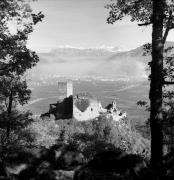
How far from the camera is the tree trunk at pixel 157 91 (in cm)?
1271

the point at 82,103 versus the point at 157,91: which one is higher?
the point at 157,91

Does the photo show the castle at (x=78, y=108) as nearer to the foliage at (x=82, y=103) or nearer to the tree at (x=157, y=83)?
the foliage at (x=82, y=103)

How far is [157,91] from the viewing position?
12695 millimetres

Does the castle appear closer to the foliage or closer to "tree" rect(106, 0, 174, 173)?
the foliage

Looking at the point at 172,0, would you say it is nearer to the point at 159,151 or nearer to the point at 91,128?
the point at 159,151

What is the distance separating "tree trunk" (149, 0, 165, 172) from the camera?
12.7 metres

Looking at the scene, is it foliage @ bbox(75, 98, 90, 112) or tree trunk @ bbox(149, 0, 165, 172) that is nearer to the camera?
tree trunk @ bbox(149, 0, 165, 172)

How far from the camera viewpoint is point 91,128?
267 ft

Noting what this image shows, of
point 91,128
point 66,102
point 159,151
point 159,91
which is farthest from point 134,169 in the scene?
point 66,102

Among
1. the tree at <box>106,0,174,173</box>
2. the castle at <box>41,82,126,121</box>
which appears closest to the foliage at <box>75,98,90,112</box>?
the castle at <box>41,82,126,121</box>

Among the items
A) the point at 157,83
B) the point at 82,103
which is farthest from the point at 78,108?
the point at 157,83

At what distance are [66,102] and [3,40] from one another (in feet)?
250

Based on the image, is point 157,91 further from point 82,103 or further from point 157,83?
point 82,103

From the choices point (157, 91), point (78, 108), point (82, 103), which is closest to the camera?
point (157, 91)
